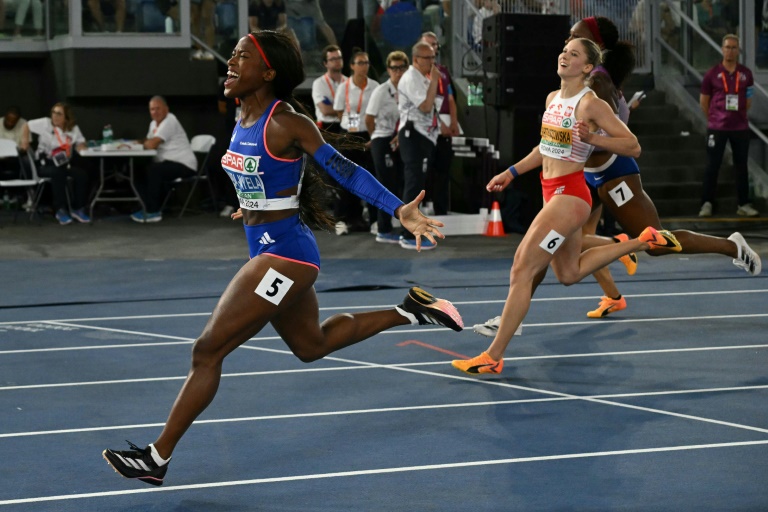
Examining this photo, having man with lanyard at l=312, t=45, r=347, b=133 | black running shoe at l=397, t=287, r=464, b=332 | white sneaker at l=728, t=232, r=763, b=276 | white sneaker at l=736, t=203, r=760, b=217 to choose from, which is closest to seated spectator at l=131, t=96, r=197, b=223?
man with lanyard at l=312, t=45, r=347, b=133

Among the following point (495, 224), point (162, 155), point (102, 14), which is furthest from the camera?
point (102, 14)

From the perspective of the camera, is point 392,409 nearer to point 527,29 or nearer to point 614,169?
point 614,169

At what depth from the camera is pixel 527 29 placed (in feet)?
50.9

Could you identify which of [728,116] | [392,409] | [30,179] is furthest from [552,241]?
[30,179]

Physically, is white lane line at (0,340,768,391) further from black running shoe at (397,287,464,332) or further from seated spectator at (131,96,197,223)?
seated spectator at (131,96,197,223)

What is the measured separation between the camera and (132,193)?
1888 centimetres

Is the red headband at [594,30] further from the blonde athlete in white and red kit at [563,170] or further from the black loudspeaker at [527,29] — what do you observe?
the black loudspeaker at [527,29]

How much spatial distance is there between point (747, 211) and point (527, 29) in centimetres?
393

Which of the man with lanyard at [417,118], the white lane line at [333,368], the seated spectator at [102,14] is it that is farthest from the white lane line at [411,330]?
the seated spectator at [102,14]

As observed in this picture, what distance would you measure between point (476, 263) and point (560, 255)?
5089 millimetres

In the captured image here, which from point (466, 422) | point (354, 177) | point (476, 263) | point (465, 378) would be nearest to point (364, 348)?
point (465, 378)

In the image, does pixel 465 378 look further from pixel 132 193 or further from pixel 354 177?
pixel 132 193

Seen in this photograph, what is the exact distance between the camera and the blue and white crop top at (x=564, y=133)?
769 cm

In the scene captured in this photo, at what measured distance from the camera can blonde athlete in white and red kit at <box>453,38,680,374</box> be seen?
24.9ft
